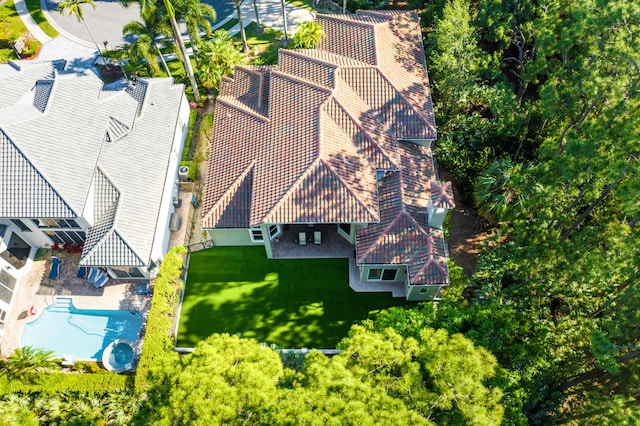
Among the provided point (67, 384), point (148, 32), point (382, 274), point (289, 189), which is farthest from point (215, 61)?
point (67, 384)

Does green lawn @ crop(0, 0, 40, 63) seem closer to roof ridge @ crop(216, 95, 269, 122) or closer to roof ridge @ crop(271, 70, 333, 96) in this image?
roof ridge @ crop(216, 95, 269, 122)

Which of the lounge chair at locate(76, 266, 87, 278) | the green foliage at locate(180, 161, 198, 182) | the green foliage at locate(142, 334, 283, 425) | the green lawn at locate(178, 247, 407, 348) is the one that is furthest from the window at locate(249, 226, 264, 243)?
the lounge chair at locate(76, 266, 87, 278)

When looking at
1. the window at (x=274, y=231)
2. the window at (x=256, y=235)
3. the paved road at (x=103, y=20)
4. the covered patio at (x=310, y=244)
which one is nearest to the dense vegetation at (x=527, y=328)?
the covered patio at (x=310, y=244)

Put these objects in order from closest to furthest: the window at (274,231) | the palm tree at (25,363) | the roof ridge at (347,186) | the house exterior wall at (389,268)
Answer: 1. the palm tree at (25,363)
2. the roof ridge at (347,186)
3. the house exterior wall at (389,268)
4. the window at (274,231)

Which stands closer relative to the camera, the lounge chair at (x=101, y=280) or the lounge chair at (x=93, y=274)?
the lounge chair at (x=101, y=280)

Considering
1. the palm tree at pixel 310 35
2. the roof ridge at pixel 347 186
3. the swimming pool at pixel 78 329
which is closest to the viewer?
the roof ridge at pixel 347 186

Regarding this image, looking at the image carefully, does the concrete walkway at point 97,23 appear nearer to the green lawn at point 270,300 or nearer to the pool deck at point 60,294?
the pool deck at point 60,294

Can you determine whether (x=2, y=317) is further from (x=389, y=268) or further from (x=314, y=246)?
(x=389, y=268)
